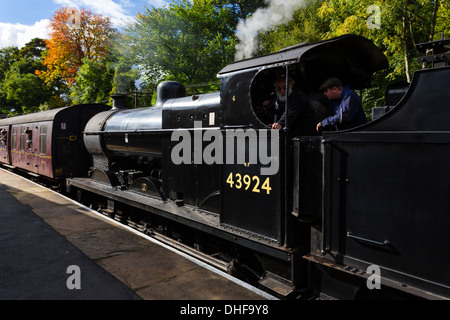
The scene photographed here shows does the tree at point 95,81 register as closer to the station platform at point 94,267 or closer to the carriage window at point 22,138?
the carriage window at point 22,138

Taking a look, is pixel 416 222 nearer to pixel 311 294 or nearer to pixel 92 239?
pixel 311 294

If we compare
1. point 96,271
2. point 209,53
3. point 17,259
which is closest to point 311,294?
point 96,271

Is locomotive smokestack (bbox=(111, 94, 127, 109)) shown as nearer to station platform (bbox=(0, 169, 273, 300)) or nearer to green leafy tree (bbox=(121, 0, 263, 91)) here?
station platform (bbox=(0, 169, 273, 300))

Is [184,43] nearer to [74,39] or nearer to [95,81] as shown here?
[95,81]

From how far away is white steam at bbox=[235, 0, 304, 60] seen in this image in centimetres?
1662

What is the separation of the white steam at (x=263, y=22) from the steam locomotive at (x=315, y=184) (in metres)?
12.2

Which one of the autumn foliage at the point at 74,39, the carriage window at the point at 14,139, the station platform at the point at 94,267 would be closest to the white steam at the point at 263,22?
the carriage window at the point at 14,139

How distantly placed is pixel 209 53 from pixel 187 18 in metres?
3.36

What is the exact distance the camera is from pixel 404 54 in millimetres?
9453

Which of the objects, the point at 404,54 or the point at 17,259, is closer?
the point at 17,259

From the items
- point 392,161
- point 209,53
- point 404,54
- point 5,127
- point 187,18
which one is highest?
point 187,18

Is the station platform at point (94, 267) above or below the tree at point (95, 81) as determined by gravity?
below

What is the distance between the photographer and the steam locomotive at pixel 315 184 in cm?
223

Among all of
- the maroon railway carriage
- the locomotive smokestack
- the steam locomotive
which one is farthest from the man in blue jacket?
the maroon railway carriage
